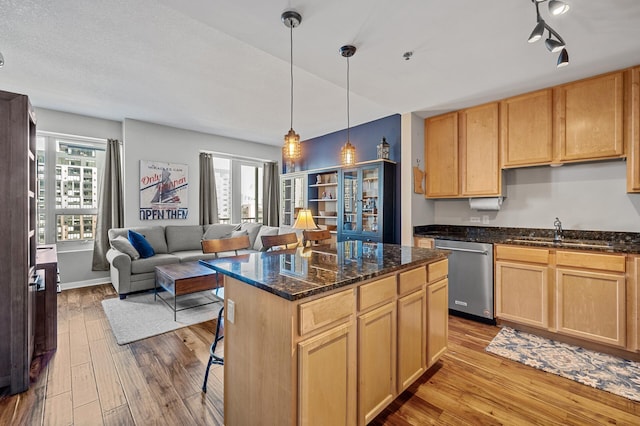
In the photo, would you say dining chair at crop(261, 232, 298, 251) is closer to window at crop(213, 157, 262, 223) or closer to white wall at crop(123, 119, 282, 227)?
white wall at crop(123, 119, 282, 227)

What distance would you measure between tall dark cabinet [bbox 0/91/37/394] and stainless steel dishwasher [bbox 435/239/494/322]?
3920 mm

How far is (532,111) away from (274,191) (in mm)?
5016

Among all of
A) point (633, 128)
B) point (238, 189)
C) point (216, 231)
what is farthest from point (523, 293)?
point (238, 189)

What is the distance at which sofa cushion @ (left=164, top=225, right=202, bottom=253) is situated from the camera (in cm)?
486

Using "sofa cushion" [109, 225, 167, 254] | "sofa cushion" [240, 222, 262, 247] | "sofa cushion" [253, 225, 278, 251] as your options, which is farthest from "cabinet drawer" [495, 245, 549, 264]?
"sofa cushion" [109, 225, 167, 254]

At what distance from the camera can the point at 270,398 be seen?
1318 millimetres

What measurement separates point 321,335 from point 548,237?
3.31 meters

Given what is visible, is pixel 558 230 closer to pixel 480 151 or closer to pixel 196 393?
pixel 480 151

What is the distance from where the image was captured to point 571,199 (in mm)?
3150

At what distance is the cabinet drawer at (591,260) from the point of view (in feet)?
8.08

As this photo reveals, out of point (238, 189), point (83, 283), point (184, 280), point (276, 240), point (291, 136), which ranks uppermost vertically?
point (291, 136)

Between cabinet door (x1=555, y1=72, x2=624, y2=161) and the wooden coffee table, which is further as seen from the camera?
the wooden coffee table

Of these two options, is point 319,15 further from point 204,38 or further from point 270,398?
point 270,398

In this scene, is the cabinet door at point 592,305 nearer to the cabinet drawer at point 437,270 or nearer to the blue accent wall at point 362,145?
the cabinet drawer at point 437,270
